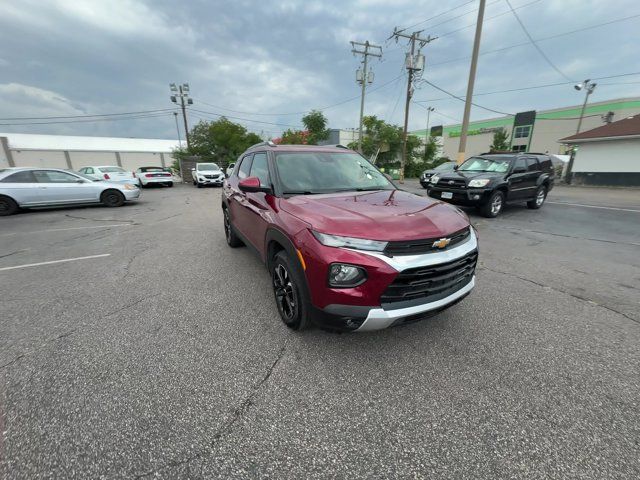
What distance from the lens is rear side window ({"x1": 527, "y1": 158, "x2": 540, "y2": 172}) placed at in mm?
8727

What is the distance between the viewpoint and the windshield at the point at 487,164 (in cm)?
834

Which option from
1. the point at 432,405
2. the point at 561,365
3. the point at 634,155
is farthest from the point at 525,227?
the point at 634,155

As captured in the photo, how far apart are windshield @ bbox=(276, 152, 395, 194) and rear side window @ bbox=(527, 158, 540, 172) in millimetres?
7532

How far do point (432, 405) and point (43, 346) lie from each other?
329 centimetres

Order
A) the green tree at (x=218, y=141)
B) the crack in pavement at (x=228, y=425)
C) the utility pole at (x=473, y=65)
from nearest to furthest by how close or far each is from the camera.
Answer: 1. the crack in pavement at (x=228, y=425)
2. the utility pole at (x=473, y=65)
3. the green tree at (x=218, y=141)

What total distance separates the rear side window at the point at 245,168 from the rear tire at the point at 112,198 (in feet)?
27.5

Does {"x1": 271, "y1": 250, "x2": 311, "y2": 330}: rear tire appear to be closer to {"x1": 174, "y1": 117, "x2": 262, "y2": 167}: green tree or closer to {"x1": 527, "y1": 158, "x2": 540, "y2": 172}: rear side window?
{"x1": 527, "y1": 158, "x2": 540, "y2": 172}: rear side window

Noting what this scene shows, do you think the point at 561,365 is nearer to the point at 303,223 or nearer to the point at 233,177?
the point at 303,223

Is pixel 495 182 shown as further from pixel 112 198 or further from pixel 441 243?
pixel 112 198

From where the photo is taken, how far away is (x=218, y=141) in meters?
28.3

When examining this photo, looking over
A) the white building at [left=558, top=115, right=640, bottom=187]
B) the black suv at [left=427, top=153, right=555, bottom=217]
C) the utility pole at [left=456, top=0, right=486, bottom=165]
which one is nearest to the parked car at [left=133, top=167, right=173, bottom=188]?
the black suv at [left=427, top=153, right=555, bottom=217]

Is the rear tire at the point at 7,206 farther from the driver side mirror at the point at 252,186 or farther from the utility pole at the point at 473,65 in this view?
the utility pole at the point at 473,65

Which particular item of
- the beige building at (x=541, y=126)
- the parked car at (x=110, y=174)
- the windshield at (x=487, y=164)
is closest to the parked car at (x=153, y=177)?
the parked car at (x=110, y=174)

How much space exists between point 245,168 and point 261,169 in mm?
904
